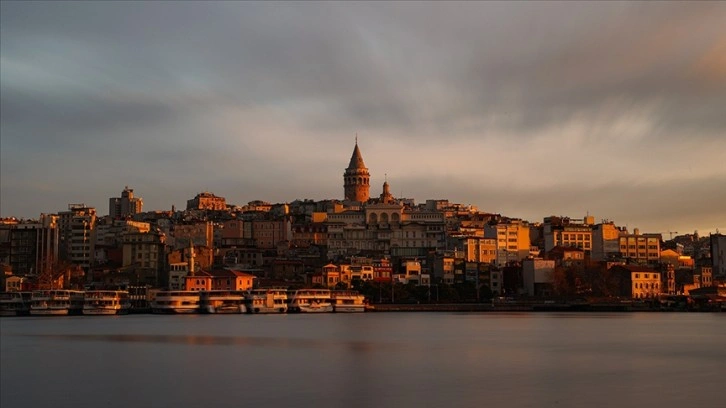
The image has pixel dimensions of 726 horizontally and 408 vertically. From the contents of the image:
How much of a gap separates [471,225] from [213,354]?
76943mm

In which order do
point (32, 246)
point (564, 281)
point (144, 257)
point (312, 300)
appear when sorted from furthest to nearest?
1. point (32, 246)
2. point (144, 257)
3. point (564, 281)
4. point (312, 300)

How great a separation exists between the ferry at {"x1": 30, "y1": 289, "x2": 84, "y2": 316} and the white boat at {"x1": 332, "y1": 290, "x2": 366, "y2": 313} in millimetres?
20242

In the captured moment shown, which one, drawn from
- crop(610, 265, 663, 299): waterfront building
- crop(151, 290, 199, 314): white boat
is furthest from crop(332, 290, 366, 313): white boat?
crop(610, 265, 663, 299): waterfront building

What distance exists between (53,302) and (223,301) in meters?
13.2

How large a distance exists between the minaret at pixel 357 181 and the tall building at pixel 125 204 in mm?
32828

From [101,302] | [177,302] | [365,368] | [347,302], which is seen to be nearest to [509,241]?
[347,302]

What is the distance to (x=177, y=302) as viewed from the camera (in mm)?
79188

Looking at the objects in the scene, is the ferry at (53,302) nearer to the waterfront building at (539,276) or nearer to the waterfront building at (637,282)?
the waterfront building at (539,276)

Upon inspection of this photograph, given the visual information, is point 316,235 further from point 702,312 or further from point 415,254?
point 702,312

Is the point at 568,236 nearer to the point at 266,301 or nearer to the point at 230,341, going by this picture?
the point at 266,301

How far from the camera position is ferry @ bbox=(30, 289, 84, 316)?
78062 mm

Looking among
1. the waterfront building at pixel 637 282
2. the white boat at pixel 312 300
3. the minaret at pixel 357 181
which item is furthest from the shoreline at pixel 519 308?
the minaret at pixel 357 181

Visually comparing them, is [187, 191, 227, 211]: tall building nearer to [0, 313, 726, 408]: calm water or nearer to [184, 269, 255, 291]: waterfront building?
[184, 269, 255, 291]: waterfront building

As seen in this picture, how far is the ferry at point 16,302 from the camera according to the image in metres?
79.2
